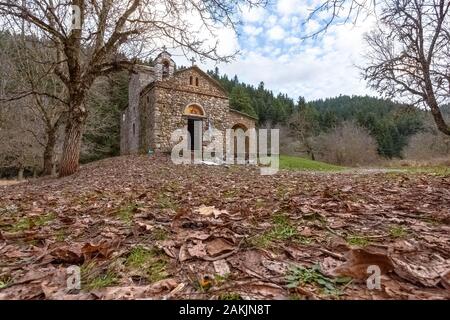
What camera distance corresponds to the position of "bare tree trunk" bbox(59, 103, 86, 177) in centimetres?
924

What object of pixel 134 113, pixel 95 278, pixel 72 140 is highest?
pixel 134 113

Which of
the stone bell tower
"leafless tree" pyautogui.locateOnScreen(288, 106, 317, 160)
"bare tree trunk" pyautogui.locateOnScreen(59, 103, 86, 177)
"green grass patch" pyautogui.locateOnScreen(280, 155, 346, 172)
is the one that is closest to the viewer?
"bare tree trunk" pyautogui.locateOnScreen(59, 103, 86, 177)

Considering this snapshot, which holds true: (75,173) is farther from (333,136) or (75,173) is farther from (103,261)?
(333,136)

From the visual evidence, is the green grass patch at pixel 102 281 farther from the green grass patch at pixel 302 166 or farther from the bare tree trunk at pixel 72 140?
the green grass patch at pixel 302 166

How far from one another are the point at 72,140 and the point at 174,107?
844cm

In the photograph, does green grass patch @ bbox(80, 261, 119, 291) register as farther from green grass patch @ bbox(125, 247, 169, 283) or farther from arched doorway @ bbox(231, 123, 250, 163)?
arched doorway @ bbox(231, 123, 250, 163)

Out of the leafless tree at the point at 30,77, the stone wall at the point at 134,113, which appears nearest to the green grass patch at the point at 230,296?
the leafless tree at the point at 30,77

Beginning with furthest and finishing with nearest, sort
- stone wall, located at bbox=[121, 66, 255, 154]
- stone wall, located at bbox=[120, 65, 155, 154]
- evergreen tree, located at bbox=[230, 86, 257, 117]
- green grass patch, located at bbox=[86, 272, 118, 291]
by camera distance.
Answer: evergreen tree, located at bbox=[230, 86, 257, 117]
stone wall, located at bbox=[120, 65, 155, 154]
stone wall, located at bbox=[121, 66, 255, 154]
green grass patch, located at bbox=[86, 272, 118, 291]

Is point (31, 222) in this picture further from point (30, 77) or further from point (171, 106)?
point (171, 106)

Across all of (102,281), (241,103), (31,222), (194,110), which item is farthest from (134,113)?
(241,103)

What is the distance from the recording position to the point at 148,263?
5.74 ft

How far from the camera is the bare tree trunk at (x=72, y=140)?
924cm

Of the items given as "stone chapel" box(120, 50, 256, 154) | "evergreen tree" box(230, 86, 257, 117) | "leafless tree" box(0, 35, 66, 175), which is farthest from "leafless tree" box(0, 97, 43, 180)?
"evergreen tree" box(230, 86, 257, 117)

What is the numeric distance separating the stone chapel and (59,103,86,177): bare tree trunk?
23.0ft
